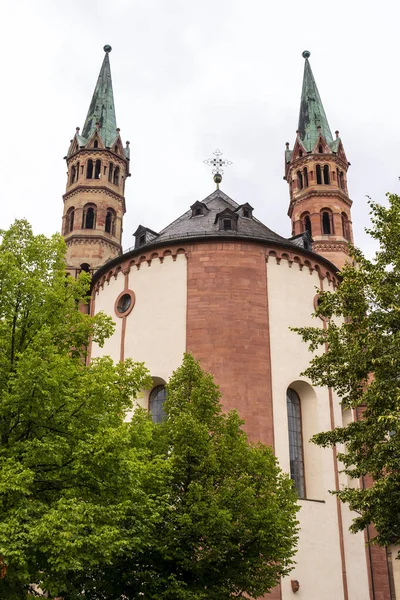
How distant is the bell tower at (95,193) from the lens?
38.8 meters

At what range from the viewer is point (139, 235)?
31.5 meters

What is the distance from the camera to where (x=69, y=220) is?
133ft

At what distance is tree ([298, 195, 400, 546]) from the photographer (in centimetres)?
1448

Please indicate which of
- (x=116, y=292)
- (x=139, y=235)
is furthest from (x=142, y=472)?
(x=139, y=235)

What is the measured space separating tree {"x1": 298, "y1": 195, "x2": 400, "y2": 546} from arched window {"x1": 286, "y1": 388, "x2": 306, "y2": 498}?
28.8 ft

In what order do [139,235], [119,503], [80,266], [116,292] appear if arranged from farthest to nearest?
1. [80,266]
2. [139,235]
3. [116,292]
4. [119,503]

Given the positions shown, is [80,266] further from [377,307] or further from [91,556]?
[91,556]

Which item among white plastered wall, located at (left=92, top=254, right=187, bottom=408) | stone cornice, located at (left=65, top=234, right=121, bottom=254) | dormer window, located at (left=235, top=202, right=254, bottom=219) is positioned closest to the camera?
white plastered wall, located at (left=92, top=254, right=187, bottom=408)

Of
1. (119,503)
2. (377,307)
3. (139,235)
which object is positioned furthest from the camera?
(139,235)

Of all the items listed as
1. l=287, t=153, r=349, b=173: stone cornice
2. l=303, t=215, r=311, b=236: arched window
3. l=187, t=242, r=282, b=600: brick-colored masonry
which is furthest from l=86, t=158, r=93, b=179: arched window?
l=187, t=242, r=282, b=600: brick-colored masonry

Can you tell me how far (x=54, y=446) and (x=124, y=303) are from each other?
1596cm

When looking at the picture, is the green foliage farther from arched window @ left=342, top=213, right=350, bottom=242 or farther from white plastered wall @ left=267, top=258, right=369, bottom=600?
arched window @ left=342, top=213, right=350, bottom=242

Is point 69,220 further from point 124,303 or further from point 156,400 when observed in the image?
point 156,400

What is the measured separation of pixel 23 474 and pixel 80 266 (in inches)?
1076
